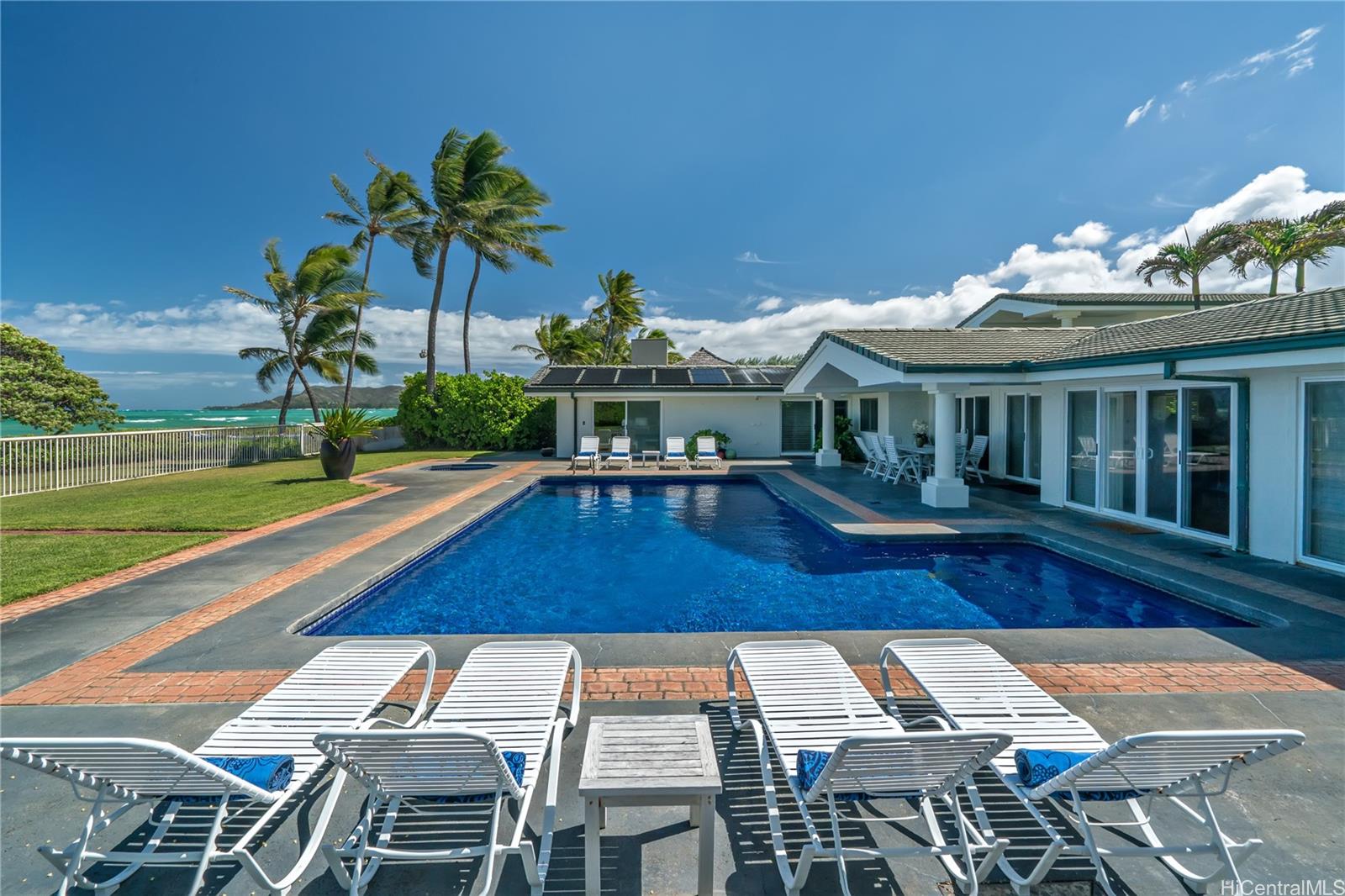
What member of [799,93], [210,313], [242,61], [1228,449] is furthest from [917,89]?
[210,313]

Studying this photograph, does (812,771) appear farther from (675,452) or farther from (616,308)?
(616,308)

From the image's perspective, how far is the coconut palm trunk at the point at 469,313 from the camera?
2814cm

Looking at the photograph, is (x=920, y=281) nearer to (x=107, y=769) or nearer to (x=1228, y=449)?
(x=1228, y=449)

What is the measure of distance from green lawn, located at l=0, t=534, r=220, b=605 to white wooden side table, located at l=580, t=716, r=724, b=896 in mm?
7058

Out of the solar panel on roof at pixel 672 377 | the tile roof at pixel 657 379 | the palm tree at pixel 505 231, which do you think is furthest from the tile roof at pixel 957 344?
the palm tree at pixel 505 231

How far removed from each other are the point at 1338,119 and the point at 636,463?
670 inches

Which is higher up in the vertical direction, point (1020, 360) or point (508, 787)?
point (1020, 360)

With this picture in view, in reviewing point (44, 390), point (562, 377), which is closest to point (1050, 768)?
point (562, 377)

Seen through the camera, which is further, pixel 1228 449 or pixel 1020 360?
pixel 1020 360

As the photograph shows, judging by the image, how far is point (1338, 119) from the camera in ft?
36.1

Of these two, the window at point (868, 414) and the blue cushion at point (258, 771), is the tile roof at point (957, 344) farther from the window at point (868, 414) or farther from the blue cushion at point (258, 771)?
the blue cushion at point (258, 771)

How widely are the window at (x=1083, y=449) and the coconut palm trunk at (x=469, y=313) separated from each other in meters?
24.5

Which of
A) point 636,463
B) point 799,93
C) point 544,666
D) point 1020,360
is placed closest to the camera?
point 544,666

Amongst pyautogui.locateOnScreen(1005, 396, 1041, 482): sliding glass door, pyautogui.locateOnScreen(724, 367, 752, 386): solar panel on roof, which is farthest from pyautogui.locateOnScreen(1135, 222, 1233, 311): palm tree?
pyautogui.locateOnScreen(724, 367, 752, 386): solar panel on roof
